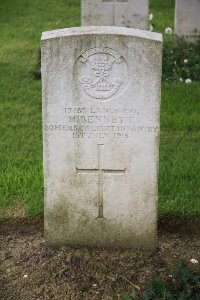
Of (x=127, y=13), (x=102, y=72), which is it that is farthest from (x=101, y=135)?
(x=127, y=13)

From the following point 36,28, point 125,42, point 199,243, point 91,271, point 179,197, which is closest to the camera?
point 125,42

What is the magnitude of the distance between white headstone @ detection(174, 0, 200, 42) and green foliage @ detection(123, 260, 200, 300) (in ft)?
17.8

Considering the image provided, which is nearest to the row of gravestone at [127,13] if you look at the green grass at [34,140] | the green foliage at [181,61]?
the green foliage at [181,61]

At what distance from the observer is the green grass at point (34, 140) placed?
479 cm

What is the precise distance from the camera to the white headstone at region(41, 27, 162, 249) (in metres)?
3.70

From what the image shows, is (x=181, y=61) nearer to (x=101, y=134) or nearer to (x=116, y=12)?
(x=116, y=12)

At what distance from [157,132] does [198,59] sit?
4.53 metres

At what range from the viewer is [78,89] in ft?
12.4

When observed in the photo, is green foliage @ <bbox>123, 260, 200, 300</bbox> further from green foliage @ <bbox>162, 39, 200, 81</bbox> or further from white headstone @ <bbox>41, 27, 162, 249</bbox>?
green foliage @ <bbox>162, 39, 200, 81</bbox>

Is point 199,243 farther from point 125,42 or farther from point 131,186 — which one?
point 125,42

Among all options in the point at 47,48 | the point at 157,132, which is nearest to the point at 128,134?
the point at 157,132

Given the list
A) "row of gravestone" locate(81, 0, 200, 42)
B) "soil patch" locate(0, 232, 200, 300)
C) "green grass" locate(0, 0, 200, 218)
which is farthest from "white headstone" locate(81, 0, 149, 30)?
"soil patch" locate(0, 232, 200, 300)

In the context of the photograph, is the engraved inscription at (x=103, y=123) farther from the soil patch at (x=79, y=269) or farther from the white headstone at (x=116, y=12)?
the white headstone at (x=116, y=12)

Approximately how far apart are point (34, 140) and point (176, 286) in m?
2.65
